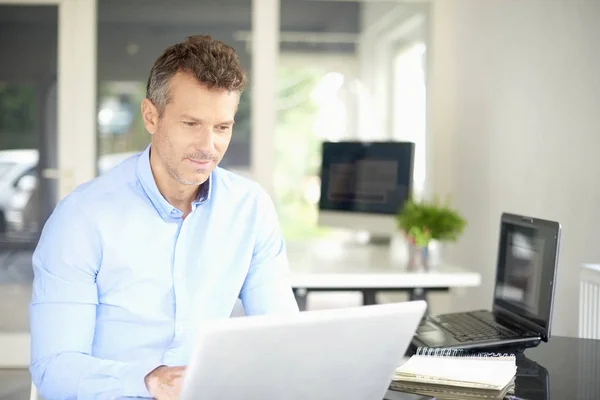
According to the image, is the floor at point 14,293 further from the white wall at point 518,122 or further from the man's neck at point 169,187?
the man's neck at point 169,187

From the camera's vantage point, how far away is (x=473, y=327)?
205cm

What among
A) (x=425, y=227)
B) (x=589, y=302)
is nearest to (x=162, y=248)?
(x=589, y=302)

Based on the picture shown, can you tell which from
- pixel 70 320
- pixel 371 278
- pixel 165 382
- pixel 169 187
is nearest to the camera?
pixel 165 382

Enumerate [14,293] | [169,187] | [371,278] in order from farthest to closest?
[14,293]
[371,278]
[169,187]

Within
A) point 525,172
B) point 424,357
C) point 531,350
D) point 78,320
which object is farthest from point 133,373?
point 525,172

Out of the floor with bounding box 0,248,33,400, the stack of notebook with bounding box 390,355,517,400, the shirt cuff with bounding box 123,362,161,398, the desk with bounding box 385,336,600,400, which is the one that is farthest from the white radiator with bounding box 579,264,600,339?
the floor with bounding box 0,248,33,400

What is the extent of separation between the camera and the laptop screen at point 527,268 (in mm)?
1967

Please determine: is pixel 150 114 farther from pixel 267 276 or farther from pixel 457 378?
pixel 457 378

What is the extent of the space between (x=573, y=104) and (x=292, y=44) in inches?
80.2

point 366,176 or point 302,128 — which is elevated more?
point 302,128

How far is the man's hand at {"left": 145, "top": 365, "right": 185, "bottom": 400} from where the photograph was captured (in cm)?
139

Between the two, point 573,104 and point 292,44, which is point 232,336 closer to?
point 573,104

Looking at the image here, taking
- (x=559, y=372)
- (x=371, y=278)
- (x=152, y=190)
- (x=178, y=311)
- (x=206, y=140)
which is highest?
(x=206, y=140)

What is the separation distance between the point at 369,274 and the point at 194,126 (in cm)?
211
